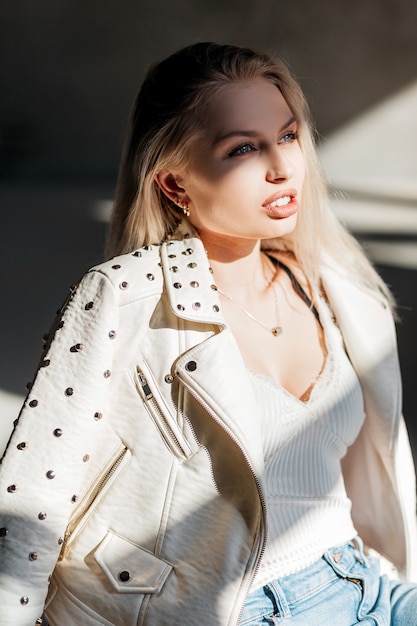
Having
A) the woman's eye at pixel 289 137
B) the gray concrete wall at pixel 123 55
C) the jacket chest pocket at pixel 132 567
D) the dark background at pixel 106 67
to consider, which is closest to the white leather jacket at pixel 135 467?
the jacket chest pocket at pixel 132 567

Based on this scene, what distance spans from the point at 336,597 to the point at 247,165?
827mm

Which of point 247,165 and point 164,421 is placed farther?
point 247,165

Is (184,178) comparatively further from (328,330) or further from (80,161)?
(80,161)

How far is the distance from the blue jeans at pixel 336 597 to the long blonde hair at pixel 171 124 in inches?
28.1

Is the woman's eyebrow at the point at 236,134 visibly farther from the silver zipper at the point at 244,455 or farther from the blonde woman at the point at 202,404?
the silver zipper at the point at 244,455

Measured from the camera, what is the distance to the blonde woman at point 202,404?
4.76 feet

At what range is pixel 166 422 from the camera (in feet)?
4.92

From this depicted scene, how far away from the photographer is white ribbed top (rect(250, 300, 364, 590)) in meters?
1.60

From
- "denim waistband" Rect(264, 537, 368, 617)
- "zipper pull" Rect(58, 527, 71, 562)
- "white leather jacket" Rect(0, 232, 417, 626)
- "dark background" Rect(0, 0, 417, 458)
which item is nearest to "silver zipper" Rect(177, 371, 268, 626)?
"white leather jacket" Rect(0, 232, 417, 626)

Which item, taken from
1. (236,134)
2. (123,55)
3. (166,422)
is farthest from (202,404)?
(123,55)

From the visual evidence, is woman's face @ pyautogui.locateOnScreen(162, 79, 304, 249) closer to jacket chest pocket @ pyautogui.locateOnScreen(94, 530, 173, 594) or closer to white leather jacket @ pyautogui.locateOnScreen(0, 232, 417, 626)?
white leather jacket @ pyautogui.locateOnScreen(0, 232, 417, 626)

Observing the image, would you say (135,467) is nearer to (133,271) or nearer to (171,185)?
(133,271)

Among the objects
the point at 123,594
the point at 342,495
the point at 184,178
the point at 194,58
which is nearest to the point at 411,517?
the point at 342,495

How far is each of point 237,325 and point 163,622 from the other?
1.93ft
